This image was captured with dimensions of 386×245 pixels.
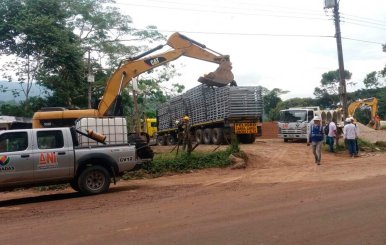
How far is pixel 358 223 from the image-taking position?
737 centimetres

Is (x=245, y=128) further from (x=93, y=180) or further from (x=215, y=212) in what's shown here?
(x=215, y=212)

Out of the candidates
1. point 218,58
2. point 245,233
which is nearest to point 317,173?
point 218,58

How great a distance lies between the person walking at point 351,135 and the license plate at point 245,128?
536 centimetres

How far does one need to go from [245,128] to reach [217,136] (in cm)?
166

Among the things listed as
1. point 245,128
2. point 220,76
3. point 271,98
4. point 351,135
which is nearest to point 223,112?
point 245,128

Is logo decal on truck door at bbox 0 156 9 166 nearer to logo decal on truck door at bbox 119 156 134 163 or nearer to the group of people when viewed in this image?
logo decal on truck door at bbox 119 156 134 163

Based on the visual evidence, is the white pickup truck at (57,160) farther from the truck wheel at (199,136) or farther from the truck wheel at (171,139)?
the truck wheel at (171,139)

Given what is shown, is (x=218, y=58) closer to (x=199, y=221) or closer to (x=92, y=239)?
(x=199, y=221)

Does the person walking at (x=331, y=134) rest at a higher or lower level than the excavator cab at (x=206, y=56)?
lower

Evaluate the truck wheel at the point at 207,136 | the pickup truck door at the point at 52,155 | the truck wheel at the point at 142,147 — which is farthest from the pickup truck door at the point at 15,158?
the truck wheel at the point at 207,136

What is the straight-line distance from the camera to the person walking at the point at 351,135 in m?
20.3

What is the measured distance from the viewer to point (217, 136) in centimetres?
2539

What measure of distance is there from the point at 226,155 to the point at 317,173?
3.99 meters

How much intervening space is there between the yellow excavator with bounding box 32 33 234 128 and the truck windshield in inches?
447
